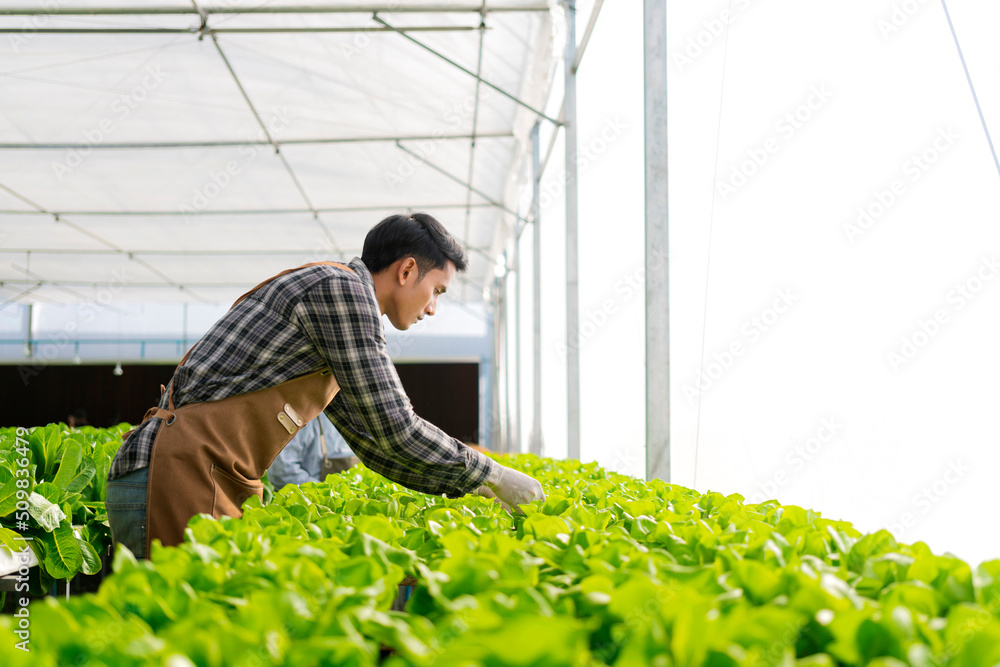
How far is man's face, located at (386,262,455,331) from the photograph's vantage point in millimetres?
2041

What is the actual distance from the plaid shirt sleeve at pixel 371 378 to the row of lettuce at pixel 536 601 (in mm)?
349

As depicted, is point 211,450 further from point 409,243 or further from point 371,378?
point 409,243

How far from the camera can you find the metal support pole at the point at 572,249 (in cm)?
525

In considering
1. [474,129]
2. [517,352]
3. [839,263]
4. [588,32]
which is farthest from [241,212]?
[839,263]

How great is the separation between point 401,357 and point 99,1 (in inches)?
465

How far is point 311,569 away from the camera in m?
0.89

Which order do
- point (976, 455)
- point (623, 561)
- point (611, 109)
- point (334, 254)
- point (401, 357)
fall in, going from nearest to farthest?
point (623, 561) < point (976, 455) < point (611, 109) < point (334, 254) < point (401, 357)

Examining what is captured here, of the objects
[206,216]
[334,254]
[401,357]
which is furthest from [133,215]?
[401,357]

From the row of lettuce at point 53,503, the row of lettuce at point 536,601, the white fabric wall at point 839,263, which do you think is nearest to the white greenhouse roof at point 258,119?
the white fabric wall at point 839,263

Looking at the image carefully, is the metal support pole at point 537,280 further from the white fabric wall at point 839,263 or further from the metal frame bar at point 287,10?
the white fabric wall at point 839,263

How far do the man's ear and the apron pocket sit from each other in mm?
658

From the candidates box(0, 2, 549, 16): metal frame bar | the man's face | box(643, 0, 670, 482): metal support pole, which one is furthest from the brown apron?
box(0, 2, 549, 16): metal frame bar

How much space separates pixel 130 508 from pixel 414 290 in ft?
2.94

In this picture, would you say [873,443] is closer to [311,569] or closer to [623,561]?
[623,561]
